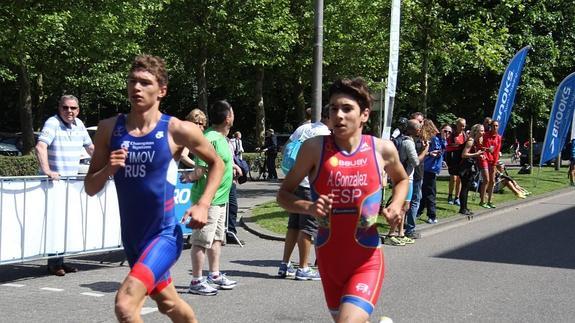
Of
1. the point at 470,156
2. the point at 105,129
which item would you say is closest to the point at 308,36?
the point at 470,156

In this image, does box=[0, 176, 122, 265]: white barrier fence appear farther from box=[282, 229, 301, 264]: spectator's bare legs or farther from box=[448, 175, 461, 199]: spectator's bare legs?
box=[448, 175, 461, 199]: spectator's bare legs

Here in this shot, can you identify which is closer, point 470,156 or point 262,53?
point 470,156

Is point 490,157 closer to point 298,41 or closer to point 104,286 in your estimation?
point 104,286

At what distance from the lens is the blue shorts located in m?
4.20

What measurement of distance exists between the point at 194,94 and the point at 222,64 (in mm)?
21209

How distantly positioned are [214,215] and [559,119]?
19.8 meters

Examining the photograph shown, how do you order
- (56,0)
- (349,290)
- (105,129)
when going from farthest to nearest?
(56,0), (105,129), (349,290)

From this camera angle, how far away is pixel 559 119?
24.9m

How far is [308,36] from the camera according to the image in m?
32.7

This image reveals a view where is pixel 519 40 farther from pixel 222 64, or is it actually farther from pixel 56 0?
pixel 56 0

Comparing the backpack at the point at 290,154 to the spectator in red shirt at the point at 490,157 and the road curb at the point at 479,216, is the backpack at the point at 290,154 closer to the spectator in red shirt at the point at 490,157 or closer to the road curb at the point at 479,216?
the road curb at the point at 479,216

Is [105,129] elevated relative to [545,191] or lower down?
elevated

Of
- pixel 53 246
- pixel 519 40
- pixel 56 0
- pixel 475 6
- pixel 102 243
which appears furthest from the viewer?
pixel 519 40

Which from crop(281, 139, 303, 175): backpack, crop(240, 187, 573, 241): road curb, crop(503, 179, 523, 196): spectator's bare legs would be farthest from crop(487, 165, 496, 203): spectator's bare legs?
crop(281, 139, 303, 175): backpack
